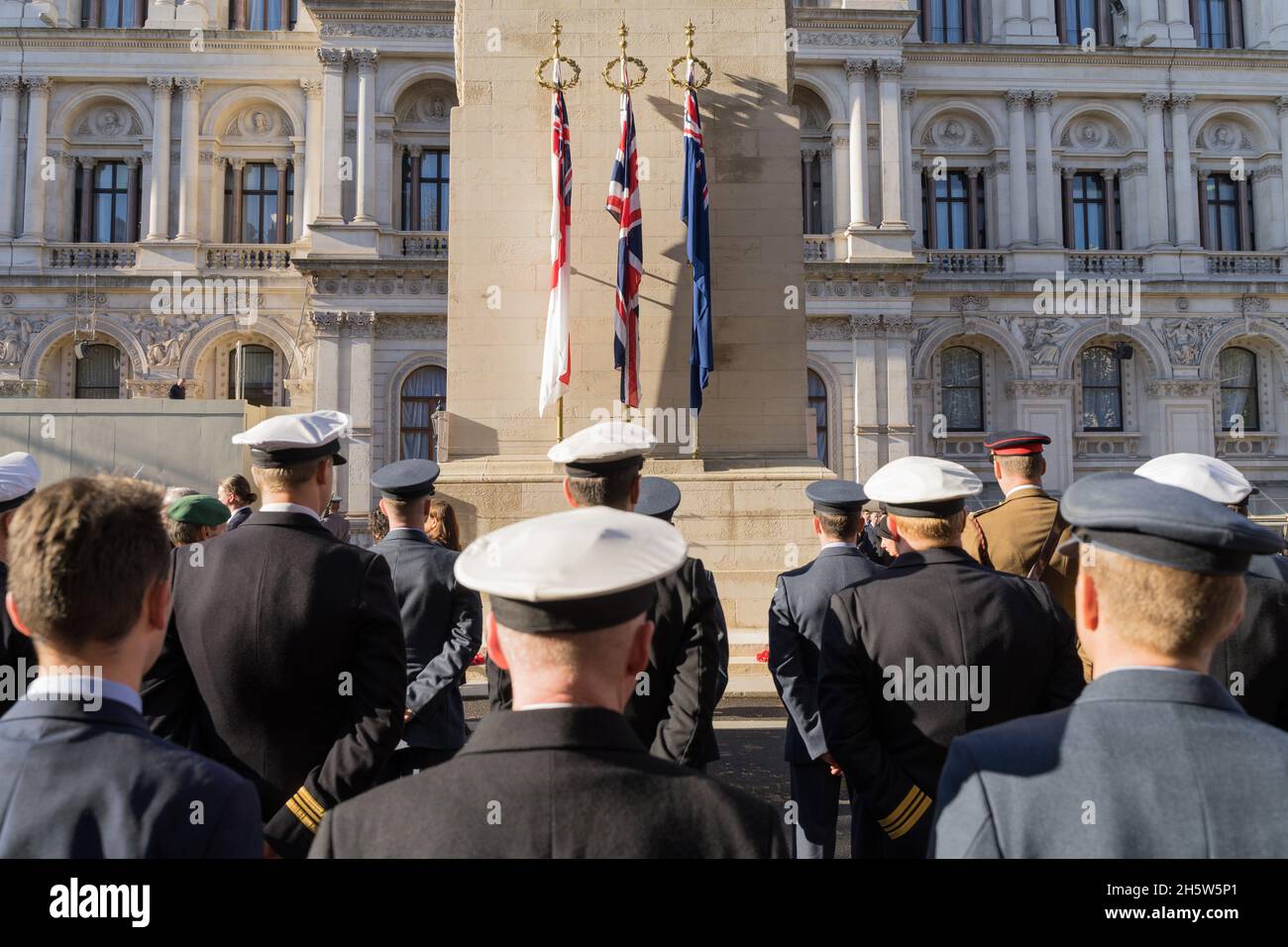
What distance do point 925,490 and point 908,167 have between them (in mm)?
34441

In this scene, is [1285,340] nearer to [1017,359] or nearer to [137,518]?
[1017,359]

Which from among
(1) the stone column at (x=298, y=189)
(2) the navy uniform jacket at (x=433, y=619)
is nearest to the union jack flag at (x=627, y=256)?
(2) the navy uniform jacket at (x=433, y=619)

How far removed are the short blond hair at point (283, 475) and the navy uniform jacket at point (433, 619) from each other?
1.42 meters

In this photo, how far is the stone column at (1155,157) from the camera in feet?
120

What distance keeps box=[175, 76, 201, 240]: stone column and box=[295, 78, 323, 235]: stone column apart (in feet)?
11.0

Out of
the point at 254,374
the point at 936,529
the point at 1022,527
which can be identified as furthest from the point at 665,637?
the point at 254,374

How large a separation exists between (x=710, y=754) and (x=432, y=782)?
2.64m

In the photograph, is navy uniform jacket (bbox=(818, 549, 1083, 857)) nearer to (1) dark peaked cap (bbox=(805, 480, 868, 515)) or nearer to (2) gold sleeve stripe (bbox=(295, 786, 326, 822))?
(1) dark peaked cap (bbox=(805, 480, 868, 515))

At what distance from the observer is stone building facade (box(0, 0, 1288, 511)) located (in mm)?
33875

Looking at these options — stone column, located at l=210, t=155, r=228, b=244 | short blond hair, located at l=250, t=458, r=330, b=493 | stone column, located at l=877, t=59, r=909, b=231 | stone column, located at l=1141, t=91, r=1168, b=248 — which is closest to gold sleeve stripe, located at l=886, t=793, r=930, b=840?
short blond hair, located at l=250, t=458, r=330, b=493

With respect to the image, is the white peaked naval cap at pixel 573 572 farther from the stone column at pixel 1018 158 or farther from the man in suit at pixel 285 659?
the stone column at pixel 1018 158

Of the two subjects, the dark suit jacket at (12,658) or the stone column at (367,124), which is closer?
the dark suit jacket at (12,658)

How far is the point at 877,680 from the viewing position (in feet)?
12.9
